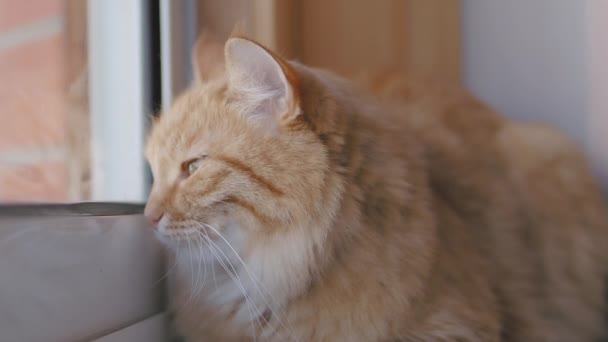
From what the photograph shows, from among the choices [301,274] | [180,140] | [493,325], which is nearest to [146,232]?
[180,140]

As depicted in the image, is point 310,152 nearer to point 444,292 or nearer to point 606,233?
point 444,292

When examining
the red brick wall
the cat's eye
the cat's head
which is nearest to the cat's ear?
the cat's head

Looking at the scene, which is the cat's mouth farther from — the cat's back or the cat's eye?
the cat's back

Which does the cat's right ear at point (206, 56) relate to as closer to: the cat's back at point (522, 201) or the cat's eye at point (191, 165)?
the cat's eye at point (191, 165)

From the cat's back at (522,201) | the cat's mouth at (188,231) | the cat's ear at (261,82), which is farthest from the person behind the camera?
the cat's back at (522,201)

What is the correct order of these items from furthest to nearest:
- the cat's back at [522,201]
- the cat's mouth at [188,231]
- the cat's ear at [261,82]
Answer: the cat's back at [522,201], the cat's mouth at [188,231], the cat's ear at [261,82]

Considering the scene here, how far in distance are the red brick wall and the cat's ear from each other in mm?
376

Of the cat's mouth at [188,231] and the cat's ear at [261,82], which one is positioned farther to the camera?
the cat's mouth at [188,231]

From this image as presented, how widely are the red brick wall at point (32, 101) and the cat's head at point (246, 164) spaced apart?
22cm

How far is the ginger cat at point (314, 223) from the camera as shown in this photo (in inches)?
38.5

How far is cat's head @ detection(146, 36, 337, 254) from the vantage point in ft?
3.17

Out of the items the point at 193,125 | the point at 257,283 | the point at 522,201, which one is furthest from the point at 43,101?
the point at 522,201

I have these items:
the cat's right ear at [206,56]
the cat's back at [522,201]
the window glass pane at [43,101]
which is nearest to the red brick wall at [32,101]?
the window glass pane at [43,101]

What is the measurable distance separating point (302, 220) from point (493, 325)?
44 centimetres
